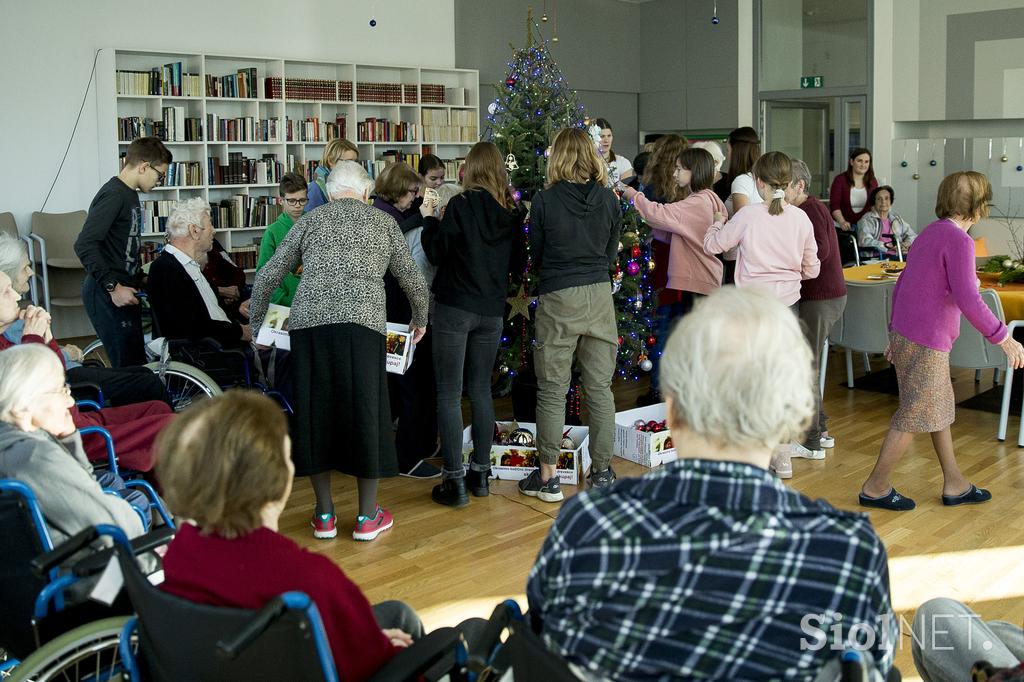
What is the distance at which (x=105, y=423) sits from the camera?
3.79 m

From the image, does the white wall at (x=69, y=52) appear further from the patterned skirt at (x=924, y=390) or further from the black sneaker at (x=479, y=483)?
the patterned skirt at (x=924, y=390)

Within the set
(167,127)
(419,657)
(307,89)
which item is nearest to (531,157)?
(419,657)

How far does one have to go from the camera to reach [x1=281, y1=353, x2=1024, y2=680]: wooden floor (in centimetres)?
367

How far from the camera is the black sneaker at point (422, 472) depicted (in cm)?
515

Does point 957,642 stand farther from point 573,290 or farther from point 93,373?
point 93,373

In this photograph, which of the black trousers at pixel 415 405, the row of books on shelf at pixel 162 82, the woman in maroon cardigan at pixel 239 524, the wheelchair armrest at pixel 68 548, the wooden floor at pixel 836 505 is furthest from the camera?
the row of books on shelf at pixel 162 82

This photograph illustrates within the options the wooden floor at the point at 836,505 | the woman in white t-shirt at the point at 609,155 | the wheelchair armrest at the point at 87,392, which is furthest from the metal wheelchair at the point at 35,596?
the woman in white t-shirt at the point at 609,155

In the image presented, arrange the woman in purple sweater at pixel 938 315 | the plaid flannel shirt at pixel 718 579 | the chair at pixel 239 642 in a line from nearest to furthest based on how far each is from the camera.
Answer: the plaid flannel shirt at pixel 718 579, the chair at pixel 239 642, the woman in purple sweater at pixel 938 315

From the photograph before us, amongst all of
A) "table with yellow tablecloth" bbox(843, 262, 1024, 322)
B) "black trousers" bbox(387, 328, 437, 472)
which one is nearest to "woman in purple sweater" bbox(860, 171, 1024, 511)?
"table with yellow tablecloth" bbox(843, 262, 1024, 322)

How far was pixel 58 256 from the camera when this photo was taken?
29.0ft

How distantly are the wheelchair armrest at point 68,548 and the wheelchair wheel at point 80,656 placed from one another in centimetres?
17

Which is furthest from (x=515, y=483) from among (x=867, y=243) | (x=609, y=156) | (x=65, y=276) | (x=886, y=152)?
(x=886, y=152)

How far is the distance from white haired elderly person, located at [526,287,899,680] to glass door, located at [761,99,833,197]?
10116 millimetres

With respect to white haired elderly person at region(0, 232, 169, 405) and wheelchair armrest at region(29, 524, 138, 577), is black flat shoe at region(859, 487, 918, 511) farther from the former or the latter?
wheelchair armrest at region(29, 524, 138, 577)
